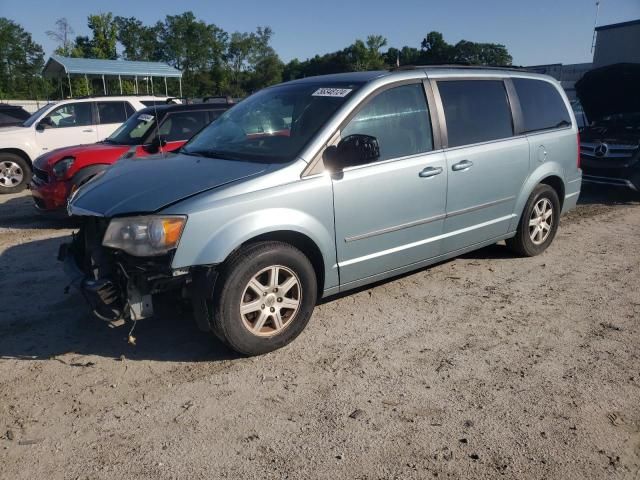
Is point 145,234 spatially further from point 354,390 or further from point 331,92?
point 331,92

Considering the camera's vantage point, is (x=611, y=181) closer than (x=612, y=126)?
Yes

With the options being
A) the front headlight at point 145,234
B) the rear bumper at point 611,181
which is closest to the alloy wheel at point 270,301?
the front headlight at point 145,234

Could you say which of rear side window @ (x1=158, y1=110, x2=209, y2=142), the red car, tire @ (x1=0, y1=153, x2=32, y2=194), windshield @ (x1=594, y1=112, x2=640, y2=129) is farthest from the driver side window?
windshield @ (x1=594, y1=112, x2=640, y2=129)

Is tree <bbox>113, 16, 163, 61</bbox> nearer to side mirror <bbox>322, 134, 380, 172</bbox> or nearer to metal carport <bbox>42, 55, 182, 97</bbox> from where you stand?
metal carport <bbox>42, 55, 182, 97</bbox>

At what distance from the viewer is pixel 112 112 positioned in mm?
10766

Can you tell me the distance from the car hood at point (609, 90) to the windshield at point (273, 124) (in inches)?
321

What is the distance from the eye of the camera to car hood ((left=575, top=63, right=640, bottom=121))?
9906 mm

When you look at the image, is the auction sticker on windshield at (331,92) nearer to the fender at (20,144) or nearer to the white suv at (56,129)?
the white suv at (56,129)

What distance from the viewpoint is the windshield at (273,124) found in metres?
3.82

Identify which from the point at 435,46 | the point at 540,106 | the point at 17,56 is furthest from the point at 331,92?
the point at 435,46

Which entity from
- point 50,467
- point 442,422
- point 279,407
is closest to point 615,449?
point 442,422

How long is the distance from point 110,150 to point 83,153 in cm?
35

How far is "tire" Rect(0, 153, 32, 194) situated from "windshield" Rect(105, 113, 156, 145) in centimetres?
345

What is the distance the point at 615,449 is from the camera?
2.60 meters
